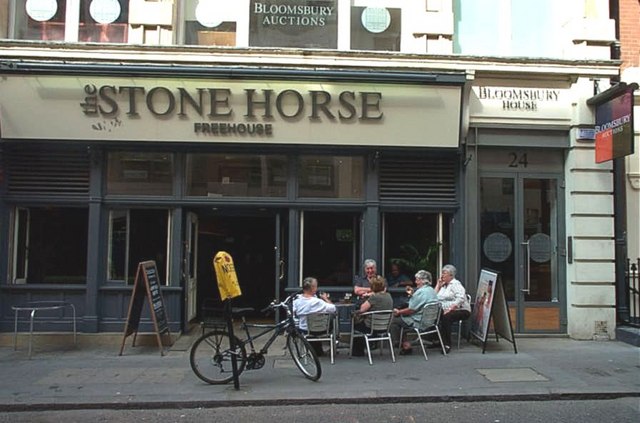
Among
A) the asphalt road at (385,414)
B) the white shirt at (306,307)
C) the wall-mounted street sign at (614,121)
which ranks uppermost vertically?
the wall-mounted street sign at (614,121)

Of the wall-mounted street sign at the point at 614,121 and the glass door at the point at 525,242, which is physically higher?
the wall-mounted street sign at the point at 614,121

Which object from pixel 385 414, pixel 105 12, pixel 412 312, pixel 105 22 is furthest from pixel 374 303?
pixel 105 12

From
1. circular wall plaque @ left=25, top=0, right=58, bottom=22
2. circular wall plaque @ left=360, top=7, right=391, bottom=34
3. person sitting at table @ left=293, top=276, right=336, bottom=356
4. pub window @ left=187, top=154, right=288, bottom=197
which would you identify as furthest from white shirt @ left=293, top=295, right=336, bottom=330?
circular wall plaque @ left=25, top=0, right=58, bottom=22

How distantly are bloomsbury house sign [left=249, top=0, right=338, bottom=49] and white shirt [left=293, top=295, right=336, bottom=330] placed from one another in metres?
4.73

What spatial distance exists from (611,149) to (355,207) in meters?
4.31

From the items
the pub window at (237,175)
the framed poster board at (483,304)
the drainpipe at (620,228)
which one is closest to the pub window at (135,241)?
the pub window at (237,175)

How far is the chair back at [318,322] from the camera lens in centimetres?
836

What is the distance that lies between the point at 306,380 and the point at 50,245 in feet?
18.2

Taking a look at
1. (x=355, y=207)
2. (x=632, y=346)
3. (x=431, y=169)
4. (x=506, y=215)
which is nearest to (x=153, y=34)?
(x=355, y=207)

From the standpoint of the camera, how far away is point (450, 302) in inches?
366

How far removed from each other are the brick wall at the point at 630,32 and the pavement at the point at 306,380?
5.36 meters

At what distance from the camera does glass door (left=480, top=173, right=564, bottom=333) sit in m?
10.4

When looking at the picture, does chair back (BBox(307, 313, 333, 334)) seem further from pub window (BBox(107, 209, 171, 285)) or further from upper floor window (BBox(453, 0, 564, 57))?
upper floor window (BBox(453, 0, 564, 57))

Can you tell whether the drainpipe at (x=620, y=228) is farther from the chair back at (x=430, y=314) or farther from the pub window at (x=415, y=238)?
the chair back at (x=430, y=314)
